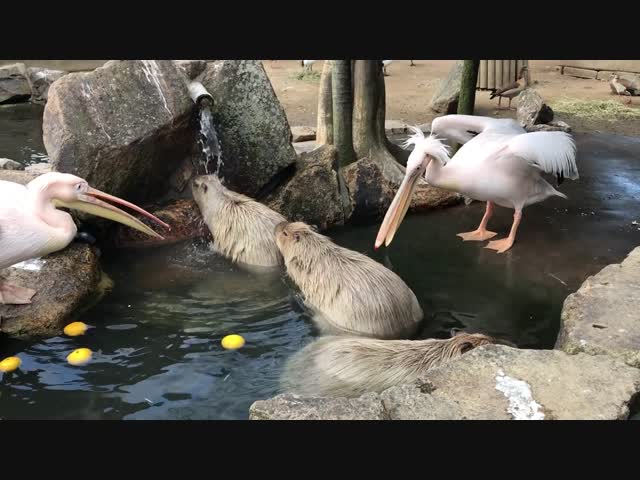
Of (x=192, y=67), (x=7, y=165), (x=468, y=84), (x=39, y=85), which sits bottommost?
(x=7, y=165)

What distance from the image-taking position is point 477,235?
202 inches

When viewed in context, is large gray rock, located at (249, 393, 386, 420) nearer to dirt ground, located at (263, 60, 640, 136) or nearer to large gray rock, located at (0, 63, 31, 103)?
dirt ground, located at (263, 60, 640, 136)

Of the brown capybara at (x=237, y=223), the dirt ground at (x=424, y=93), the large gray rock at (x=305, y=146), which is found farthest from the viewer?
the dirt ground at (x=424, y=93)

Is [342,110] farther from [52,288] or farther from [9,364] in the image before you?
[9,364]

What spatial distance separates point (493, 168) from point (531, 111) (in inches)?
107

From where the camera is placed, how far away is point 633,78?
31.8ft

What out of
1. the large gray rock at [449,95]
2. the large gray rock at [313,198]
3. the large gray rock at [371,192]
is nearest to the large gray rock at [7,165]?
the large gray rock at [313,198]

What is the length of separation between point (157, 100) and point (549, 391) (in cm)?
339

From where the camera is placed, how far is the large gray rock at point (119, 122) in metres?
4.43

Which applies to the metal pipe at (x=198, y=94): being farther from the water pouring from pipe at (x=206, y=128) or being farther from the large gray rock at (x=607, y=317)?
the large gray rock at (x=607, y=317)

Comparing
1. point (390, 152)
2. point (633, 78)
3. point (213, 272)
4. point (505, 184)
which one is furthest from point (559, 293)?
point (633, 78)

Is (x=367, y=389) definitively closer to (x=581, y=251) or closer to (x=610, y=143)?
(x=581, y=251)

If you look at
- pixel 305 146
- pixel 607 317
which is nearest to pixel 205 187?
pixel 305 146

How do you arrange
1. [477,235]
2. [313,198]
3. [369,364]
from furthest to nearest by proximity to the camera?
[313,198] → [477,235] → [369,364]
